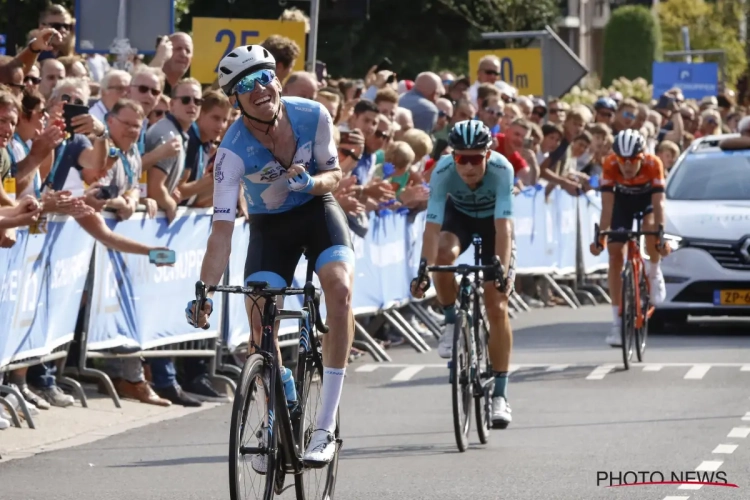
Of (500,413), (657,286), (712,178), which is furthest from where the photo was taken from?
(712,178)

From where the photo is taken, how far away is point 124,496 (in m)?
8.75

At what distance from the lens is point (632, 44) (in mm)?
73250

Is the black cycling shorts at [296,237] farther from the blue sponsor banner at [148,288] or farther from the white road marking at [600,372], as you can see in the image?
the white road marking at [600,372]

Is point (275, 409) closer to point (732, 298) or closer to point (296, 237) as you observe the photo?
point (296, 237)

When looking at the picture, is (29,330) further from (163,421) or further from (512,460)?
(512,460)

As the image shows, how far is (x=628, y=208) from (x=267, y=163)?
861cm

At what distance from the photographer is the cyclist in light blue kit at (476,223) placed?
36.3 feet

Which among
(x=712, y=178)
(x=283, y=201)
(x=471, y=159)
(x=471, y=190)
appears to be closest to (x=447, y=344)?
(x=471, y=190)

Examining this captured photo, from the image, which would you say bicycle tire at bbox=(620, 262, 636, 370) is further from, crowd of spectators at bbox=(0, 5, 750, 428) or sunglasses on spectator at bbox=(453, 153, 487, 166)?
sunglasses on spectator at bbox=(453, 153, 487, 166)

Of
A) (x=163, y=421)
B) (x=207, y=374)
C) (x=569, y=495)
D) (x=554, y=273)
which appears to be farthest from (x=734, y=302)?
(x=569, y=495)

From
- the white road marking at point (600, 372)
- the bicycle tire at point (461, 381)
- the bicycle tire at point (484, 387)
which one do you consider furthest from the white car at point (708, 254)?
the bicycle tire at point (461, 381)

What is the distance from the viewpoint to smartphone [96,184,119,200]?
11.9 meters

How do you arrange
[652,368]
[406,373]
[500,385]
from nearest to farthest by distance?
[500,385]
[406,373]
[652,368]

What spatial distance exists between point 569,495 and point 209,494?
1781mm
